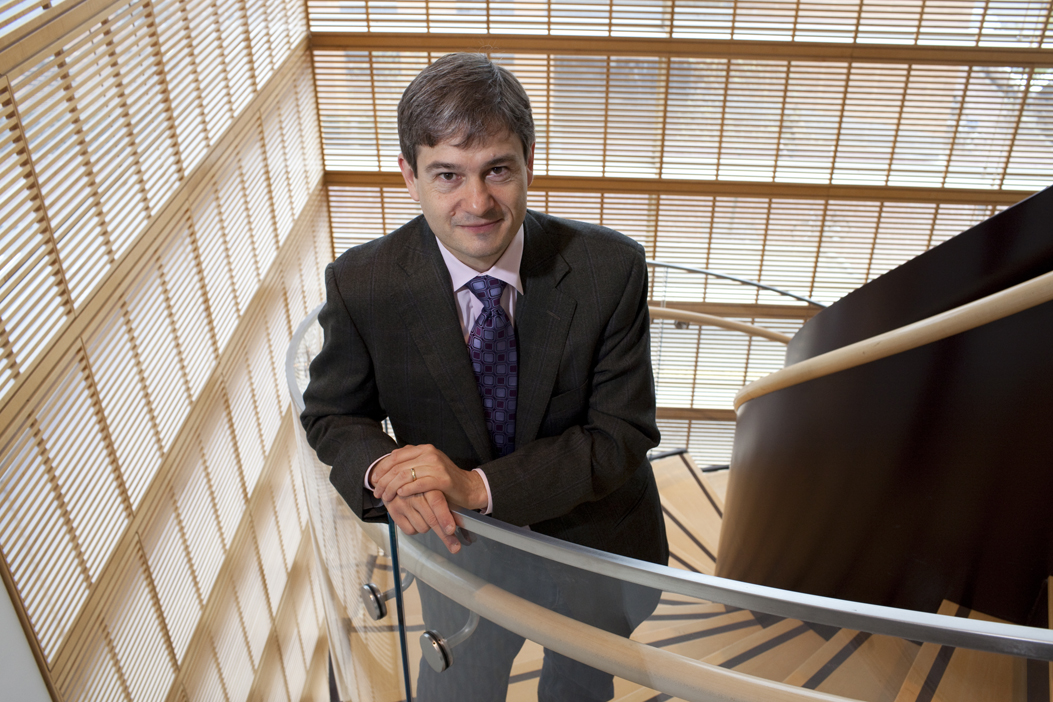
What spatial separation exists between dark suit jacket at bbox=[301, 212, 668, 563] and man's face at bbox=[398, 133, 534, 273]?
0.47 feet

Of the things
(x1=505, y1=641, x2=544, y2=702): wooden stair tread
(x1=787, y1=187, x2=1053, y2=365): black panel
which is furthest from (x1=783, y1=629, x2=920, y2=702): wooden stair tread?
(x1=787, y1=187, x2=1053, y2=365): black panel

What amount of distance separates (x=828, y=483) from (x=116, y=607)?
7.87ft

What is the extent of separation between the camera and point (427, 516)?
1.28 m

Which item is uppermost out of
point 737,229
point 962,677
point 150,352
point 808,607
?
point 808,607

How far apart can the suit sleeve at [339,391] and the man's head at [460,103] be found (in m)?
0.40

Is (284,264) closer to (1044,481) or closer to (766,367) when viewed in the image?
(766,367)

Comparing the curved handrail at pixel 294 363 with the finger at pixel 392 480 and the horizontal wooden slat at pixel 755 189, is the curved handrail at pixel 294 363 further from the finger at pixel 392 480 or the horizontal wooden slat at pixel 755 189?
the horizontal wooden slat at pixel 755 189

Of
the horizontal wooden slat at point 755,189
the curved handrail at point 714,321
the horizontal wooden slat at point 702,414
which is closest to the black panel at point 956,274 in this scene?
the curved handrail at point 714,321

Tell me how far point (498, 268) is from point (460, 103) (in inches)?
14.8

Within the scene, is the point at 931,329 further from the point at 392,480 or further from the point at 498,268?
the point at 392,480

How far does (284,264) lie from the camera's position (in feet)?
15.3

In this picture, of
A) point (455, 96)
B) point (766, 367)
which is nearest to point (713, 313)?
point (766, 367)

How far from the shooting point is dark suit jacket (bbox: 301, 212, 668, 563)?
64.9 inches

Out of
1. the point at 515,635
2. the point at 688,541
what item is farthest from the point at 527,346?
the point at 688,541
